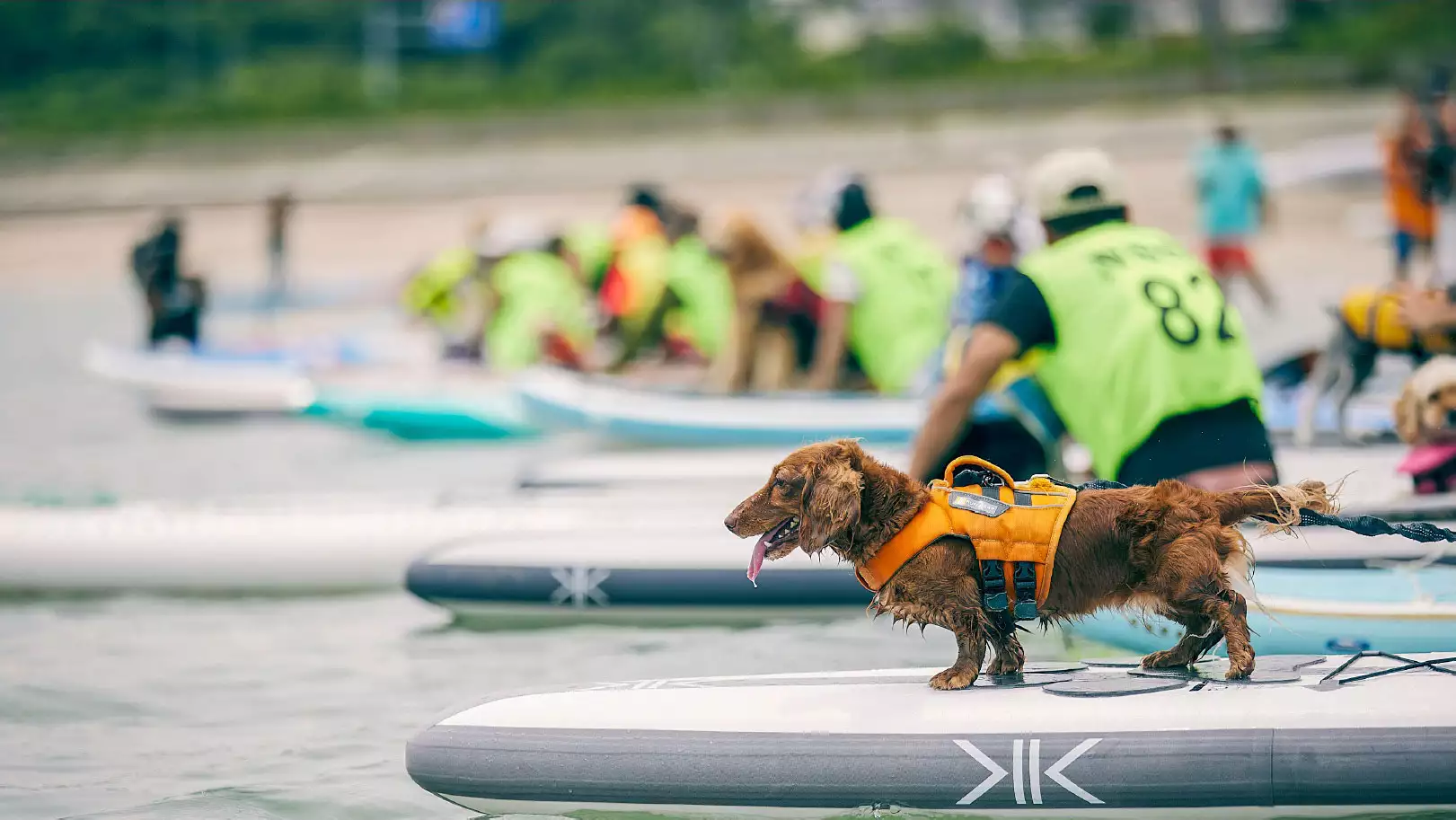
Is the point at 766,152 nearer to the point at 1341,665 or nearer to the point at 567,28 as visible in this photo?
the point at 567,28

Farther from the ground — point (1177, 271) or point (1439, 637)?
point (1177, 271)

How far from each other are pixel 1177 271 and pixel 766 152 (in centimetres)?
2463

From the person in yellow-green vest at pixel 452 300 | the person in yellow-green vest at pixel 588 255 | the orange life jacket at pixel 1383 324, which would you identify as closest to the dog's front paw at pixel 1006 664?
the orange life jacket at pixel 1383 324

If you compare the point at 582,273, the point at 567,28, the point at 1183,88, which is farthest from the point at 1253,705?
the point at 567,28

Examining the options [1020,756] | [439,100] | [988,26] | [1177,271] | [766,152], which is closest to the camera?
[1020,756]

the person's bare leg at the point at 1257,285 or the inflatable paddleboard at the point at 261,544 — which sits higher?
the person's bare leg at the point at 1257,285

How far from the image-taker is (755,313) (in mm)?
9211

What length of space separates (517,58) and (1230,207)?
34706mm

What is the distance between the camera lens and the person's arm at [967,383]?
183 inches

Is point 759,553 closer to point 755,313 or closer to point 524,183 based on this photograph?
point 755,313

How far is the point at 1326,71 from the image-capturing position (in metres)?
30.1

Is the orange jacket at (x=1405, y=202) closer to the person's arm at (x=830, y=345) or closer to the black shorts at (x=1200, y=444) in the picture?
the person's arm at (x=830, y=345)

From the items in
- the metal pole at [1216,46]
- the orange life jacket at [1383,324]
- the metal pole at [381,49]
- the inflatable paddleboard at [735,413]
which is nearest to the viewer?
the orange life jacket at [1383,324]

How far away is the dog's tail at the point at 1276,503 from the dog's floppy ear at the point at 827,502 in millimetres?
873
